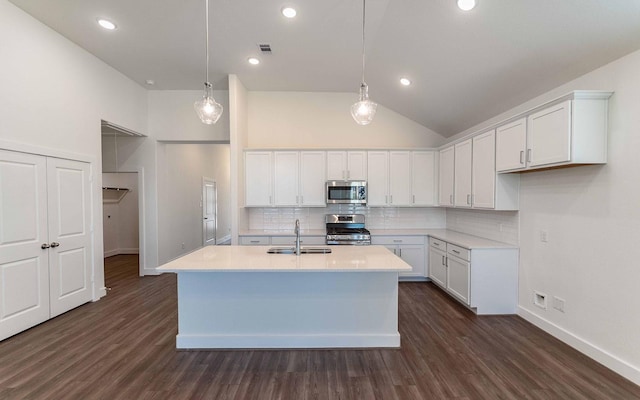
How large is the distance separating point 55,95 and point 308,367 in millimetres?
4417

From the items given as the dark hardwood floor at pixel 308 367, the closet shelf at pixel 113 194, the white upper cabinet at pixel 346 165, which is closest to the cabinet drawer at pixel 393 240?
the white upper cabinet at pixel 346 165

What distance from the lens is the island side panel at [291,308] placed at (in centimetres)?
274

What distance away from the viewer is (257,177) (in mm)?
5039

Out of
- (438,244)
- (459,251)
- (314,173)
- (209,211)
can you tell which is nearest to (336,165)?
(314,173)

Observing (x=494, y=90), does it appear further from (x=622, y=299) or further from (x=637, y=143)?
(x=622, y=299)

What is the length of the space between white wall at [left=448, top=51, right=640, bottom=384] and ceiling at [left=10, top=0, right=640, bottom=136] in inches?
14.2

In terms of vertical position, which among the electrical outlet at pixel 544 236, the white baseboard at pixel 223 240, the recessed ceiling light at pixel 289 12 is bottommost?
the white baseboard at pixel 223 240

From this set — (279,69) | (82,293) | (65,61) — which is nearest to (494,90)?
(279,69)

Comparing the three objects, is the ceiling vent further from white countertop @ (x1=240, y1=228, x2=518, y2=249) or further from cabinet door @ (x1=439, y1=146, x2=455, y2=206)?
cabinet door @ (x1=439, y1=146, x2=455, y2=206)

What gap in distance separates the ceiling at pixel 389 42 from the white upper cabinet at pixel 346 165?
4.03 feet

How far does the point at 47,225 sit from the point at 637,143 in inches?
240

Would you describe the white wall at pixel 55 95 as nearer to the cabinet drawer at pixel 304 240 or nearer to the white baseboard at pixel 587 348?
the cabinet drawer at pixel 304 240

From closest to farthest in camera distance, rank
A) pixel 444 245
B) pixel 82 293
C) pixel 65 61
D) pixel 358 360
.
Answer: pixel 358 360
pixel 65 61
pixel 82 293
pixel 444 245

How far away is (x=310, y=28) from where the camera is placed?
3324 mm
